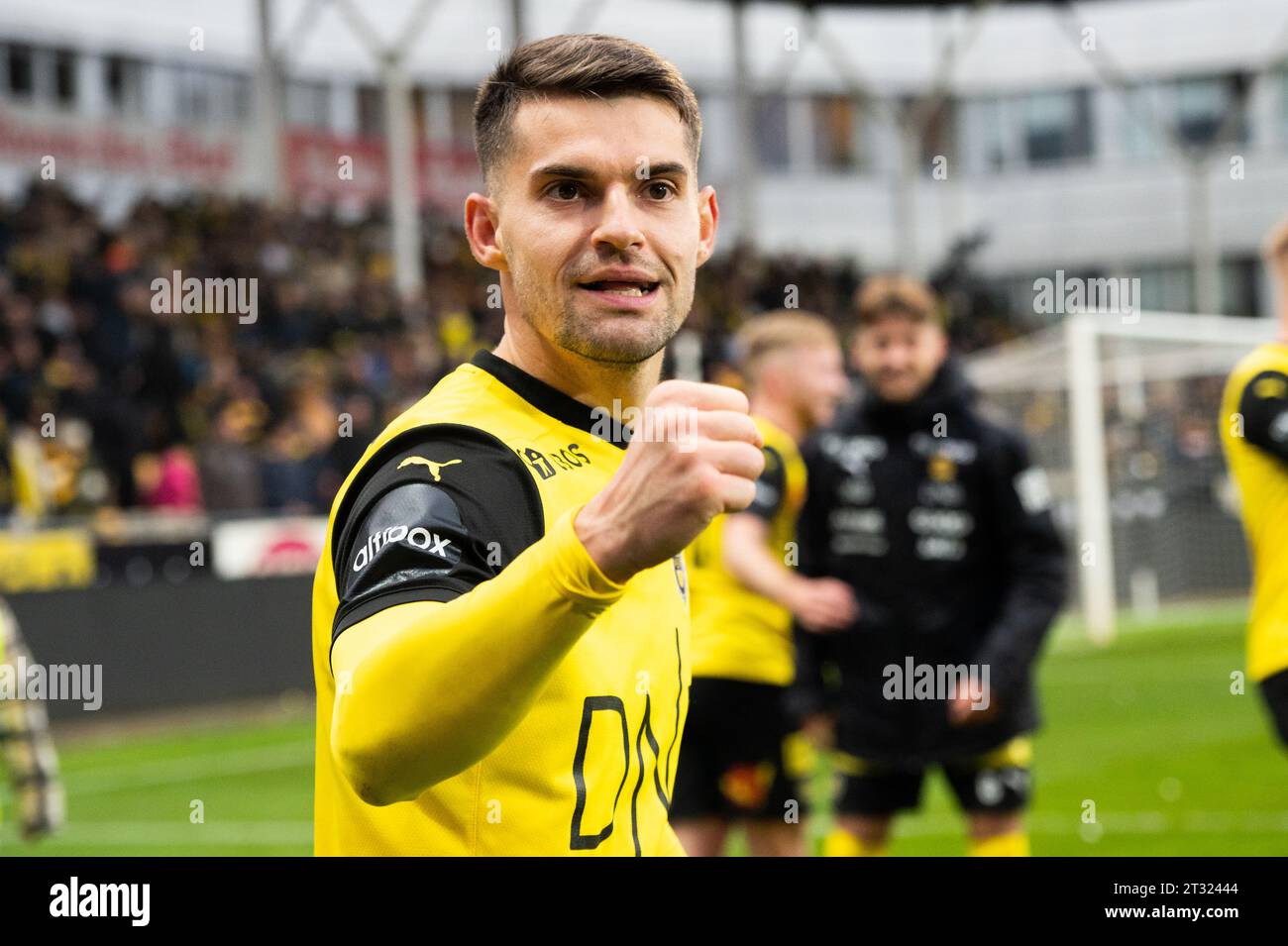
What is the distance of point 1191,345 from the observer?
20578 mm

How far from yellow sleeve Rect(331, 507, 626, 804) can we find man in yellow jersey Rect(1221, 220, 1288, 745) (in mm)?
3654

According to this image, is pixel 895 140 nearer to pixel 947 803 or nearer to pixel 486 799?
pixel 947 803

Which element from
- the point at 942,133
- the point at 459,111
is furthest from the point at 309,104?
the point at 942,133

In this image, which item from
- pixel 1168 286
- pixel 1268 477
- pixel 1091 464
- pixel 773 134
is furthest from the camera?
pixel 773 134

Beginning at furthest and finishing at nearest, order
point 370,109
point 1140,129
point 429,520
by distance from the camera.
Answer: point 1140,129 < point 370,109 < point 429,520

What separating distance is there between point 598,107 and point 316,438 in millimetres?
13063

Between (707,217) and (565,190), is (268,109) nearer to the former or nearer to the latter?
(707,217)

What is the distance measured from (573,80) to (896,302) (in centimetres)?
378

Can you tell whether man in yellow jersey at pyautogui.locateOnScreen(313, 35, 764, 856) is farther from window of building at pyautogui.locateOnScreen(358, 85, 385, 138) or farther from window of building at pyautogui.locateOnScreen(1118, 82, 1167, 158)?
window of building at pyautogui.locateOnScreen(1118, 82, 1167, 158)

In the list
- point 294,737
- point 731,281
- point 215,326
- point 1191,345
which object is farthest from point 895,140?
point 294,737

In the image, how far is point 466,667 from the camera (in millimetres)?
2053

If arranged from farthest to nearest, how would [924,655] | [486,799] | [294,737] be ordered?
[294,737] < [924,655] < [486,799]

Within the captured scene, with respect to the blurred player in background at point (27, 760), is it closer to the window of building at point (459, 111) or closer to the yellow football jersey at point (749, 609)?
the yellow football jersey at point (749, 609)

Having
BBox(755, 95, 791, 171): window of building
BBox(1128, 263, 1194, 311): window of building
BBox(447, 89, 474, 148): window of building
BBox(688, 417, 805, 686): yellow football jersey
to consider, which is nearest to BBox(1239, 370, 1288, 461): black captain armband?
BBox(688, 417, 805, 686): yellow football jersey
